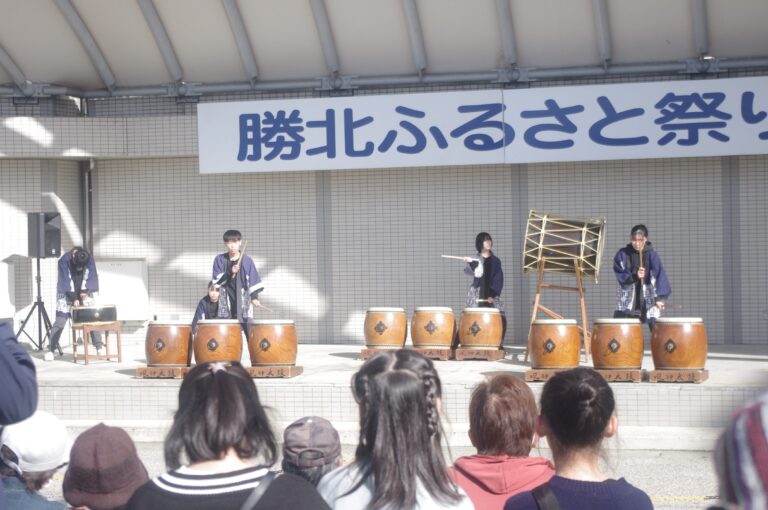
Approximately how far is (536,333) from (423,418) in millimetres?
6290

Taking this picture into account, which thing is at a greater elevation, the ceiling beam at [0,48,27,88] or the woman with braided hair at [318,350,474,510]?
the ceiling beam at [0,48,27,88]

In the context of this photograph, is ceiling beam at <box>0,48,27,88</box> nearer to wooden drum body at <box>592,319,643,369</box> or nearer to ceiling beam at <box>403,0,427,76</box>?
ceiling beam at <box>403,0,427,76</box>

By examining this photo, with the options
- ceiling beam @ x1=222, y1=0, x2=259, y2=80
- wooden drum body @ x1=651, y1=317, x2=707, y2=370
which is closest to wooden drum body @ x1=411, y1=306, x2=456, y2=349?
wooden drum body @ x1=651, y1=317, x2=707, y2=370

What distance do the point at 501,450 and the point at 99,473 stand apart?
1.19 m

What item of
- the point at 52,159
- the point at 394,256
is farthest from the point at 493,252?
the point at 52,159

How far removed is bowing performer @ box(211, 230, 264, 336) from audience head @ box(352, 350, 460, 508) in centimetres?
772

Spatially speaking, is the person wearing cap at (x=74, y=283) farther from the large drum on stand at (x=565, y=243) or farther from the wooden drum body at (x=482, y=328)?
the large drum on stand at (x=565, y=243)

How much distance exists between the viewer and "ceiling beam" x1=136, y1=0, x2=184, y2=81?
12.1m

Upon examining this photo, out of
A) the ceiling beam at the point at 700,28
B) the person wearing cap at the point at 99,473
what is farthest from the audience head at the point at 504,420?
the ceiling beam at the point at 700,28

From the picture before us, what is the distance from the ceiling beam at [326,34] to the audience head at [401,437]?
31.9 feet

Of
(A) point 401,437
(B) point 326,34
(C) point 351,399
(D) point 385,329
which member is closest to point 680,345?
(C) point 351,399

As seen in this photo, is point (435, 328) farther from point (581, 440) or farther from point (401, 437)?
point (401, 437)

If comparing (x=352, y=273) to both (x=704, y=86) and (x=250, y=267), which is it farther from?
(x=704, y=86)

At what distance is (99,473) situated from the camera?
2879 mm
